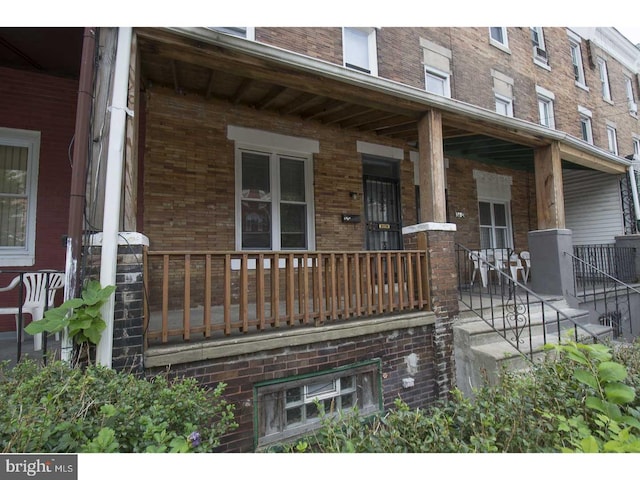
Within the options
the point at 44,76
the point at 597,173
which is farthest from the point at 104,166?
the point at 597,173

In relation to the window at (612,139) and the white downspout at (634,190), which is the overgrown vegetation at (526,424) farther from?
the window at (612,139)

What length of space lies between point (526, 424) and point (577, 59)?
13.9 meters

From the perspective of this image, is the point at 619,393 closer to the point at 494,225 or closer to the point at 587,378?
the point at 587,378

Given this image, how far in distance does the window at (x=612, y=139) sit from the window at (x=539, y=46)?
160 inches

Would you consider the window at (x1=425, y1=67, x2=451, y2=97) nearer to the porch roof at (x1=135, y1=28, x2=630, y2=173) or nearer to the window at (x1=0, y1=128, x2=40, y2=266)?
the porch roof at (x1=135, y1=28, x2=630, y2=173)

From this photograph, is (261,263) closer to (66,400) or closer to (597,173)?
(66,400)

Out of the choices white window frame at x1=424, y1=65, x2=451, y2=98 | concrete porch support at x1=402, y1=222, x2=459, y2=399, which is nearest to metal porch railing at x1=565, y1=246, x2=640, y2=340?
concrete porch support at x1=402, y1=222, x2=459, y2=399

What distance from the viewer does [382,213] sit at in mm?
6891

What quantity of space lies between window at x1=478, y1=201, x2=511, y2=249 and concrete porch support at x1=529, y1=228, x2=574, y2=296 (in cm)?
216

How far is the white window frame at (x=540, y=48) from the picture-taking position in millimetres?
9906

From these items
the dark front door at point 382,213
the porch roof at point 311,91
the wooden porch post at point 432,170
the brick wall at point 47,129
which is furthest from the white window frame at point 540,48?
the brick wall at point 47,129

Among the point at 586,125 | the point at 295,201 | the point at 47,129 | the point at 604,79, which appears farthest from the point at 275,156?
A: the point at 604,79
